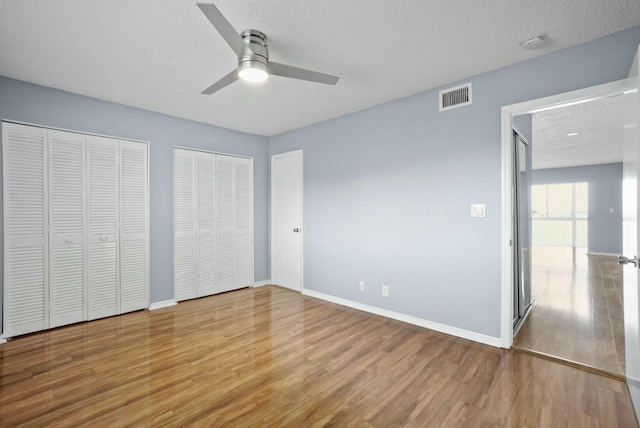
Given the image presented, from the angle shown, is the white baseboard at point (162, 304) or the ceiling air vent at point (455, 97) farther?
the white baseboard at point (162, 304)

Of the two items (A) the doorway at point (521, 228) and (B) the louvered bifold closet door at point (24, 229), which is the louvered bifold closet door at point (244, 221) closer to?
(B) the louvered bifold closet door at point (24, 229)

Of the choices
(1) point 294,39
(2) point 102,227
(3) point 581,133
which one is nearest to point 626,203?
(1) point 294,39

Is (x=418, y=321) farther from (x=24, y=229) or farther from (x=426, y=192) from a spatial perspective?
(x=24, y=229)

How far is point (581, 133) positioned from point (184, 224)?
21.9ft

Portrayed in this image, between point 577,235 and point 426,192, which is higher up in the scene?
point 426,192

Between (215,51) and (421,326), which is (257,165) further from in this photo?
(421,326)

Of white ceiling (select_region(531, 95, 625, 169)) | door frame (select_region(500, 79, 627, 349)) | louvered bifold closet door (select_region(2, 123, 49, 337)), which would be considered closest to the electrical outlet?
door frame (select_region(500, 79, 627, 349))

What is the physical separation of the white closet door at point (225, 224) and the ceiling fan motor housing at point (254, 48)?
2.64m

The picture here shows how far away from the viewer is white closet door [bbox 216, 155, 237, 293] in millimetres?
4516

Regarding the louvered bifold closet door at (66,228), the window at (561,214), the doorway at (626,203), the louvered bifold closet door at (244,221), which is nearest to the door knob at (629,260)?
the doorway at (626,203)

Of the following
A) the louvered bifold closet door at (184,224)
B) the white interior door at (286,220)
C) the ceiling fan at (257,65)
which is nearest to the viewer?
the ceiling fan at (257,65)

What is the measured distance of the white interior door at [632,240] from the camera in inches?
65.8

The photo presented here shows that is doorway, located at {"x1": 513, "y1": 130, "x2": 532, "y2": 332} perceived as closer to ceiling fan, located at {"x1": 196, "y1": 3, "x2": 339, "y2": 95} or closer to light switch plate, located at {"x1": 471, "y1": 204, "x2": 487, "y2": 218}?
light switch plate, located at {"x1": 471, "y1": 204, "x2": 487, "y2": 218}

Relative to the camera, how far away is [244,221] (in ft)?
15.8
